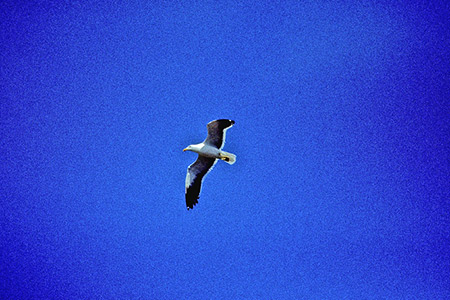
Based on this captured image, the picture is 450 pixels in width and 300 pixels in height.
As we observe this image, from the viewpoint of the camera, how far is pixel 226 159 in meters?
8.38

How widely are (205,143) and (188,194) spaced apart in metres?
1.48

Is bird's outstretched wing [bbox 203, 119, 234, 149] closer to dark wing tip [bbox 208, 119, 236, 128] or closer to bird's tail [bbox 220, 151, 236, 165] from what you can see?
dark wing tip [bbox 208, 119, 236, 128]

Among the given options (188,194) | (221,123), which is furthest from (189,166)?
(221,123)

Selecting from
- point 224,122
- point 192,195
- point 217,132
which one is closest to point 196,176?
point 192,195

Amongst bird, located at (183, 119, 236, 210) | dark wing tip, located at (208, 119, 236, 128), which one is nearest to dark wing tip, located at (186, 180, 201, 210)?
bird, located at (183, 119, 236, 210)

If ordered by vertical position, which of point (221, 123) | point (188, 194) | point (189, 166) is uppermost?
point (221, 123)

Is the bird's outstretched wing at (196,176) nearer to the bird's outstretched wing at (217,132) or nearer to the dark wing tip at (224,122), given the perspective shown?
the bird's outstretched wing at (217,132)

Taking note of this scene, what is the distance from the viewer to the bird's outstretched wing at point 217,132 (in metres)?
7.91

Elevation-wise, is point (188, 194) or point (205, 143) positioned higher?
point (205, 143)

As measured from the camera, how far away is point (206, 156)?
333 inches

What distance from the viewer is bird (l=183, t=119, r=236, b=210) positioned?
800 centimetres

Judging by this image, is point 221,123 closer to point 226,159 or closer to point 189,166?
point 226,159

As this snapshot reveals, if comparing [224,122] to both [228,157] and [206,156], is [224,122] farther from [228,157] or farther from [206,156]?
[206,156]

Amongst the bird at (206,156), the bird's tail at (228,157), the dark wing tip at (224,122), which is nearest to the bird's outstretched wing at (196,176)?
the bird at (206,156)
